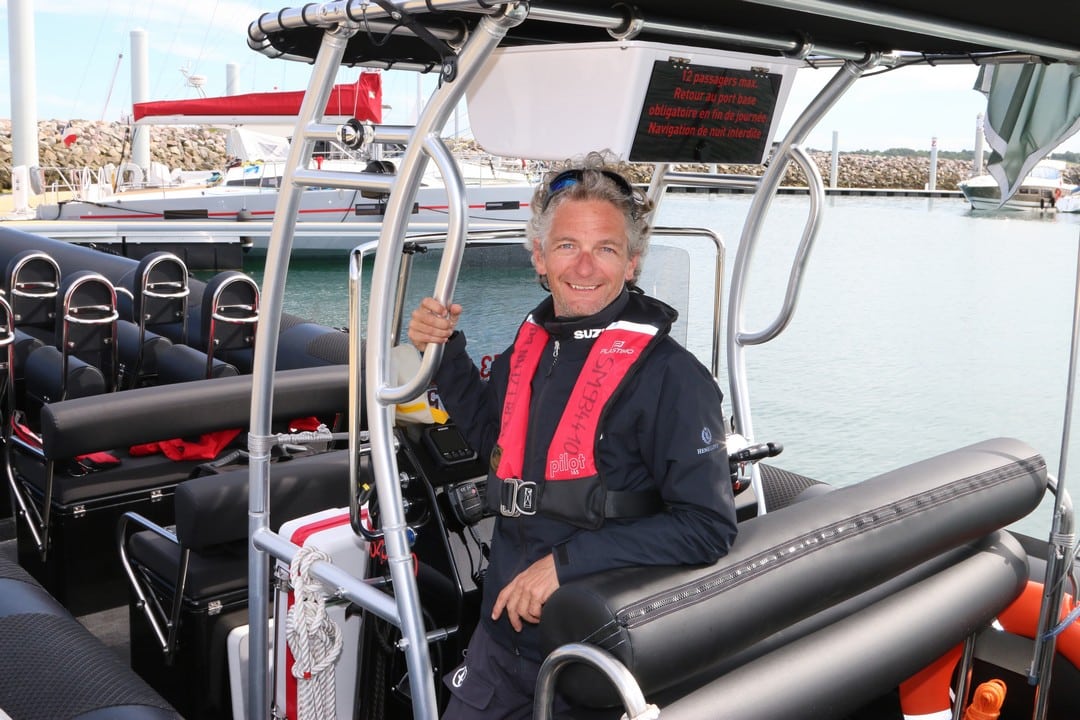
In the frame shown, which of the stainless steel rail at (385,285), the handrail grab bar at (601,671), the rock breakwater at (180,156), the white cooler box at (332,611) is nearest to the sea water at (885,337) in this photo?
the stainless steel rail at (385,285)

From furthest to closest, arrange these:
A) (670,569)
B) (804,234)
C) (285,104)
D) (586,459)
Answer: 1. (285,104)
2. (804,234)
3. (586,459)
4. (670,569)

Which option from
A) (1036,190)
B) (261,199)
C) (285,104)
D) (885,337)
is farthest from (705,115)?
(1036,190)

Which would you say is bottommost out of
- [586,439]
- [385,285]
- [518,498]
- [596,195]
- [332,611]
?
[332,611]

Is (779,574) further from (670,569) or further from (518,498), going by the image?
(518,498)

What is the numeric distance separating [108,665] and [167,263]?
3439mm

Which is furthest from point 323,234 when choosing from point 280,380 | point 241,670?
point 241,670

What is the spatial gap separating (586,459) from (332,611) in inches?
33.2

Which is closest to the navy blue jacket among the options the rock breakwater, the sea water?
the sea water

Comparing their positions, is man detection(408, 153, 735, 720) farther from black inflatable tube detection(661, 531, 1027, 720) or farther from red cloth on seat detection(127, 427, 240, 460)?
red cloth on seat detection(127, 427, 240, 460)

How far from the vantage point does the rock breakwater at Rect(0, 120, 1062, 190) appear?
1226 inches

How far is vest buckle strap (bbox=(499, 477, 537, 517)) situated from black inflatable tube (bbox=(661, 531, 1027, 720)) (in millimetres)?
367

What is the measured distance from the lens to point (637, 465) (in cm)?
159

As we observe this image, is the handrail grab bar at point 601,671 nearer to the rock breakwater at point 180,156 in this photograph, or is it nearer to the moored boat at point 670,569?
the moored boat at point 670,569

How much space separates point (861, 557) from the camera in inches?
64.5
